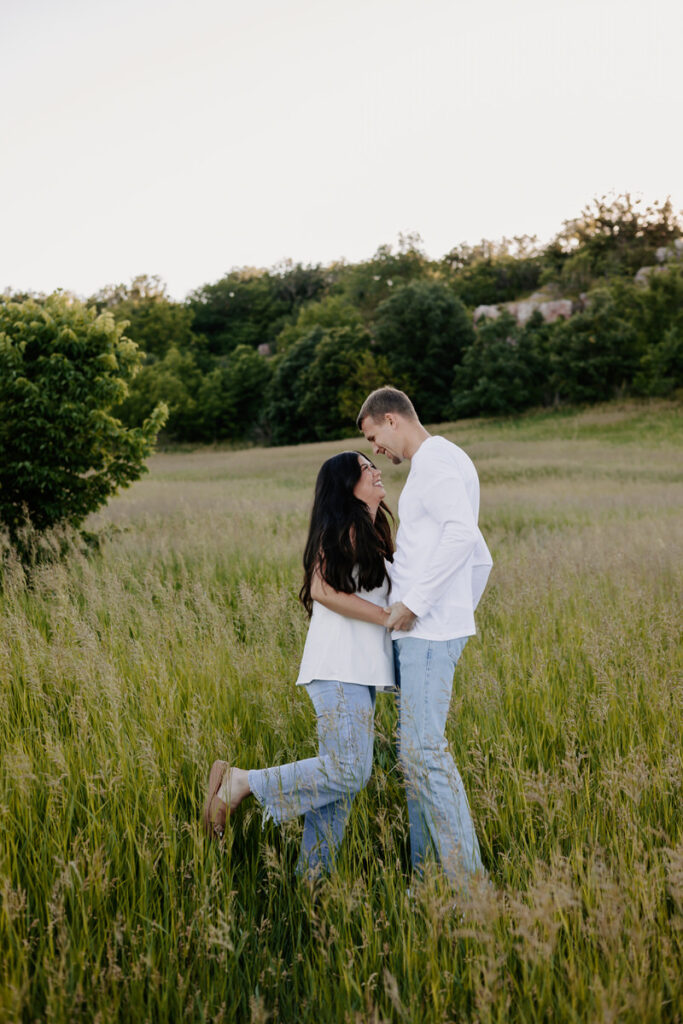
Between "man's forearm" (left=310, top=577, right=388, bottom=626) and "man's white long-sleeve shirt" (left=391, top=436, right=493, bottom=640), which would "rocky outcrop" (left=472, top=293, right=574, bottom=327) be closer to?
"man's white long-sleeve shirt" (left=391, top=436, right=493, bottom=640)

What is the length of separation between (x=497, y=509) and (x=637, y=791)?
11523 millimetres

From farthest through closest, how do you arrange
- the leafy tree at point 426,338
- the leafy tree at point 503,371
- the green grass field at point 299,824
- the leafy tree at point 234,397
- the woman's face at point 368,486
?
1. the leafy tree at point 234,397
2. the leafy tree at point 426,338
3. the leafy tree at point 503,371
4. the woman's face at point 368,486
5. the green grass field at point 299,824

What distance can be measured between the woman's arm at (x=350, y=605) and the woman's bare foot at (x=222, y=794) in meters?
0.77

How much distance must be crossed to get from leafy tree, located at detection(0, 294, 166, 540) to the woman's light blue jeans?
5689 mm

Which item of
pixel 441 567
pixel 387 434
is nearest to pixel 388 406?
pixel 387 434

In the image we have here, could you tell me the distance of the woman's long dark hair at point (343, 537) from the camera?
3.04 meters

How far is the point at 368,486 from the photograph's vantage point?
3201mm

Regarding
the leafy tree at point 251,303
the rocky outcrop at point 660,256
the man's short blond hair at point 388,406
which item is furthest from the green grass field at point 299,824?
the leafy tree at point 251,303

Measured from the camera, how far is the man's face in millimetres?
3238

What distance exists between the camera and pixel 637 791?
7.63ft

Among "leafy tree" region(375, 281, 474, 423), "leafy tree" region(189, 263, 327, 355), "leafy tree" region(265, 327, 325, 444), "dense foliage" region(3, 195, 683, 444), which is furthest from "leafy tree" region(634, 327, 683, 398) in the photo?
"leafy tree" region(189, 263, 327, 355)

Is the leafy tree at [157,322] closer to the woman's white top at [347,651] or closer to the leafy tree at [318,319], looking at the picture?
the leafy tree at [318,319]

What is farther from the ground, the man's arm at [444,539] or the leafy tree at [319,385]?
the leafy tree at [319,385]

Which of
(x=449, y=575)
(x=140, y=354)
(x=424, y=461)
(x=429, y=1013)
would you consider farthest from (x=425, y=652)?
(x=140, y=354)
